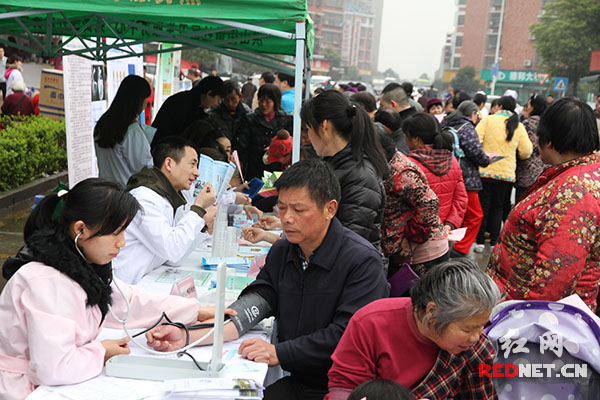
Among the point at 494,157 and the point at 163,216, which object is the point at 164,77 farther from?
the point at 163,216

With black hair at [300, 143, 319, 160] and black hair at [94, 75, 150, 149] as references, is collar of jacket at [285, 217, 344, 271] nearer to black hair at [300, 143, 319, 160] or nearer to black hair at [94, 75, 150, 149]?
black hair at [300, 143, 319, 160]

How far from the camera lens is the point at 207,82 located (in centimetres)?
581

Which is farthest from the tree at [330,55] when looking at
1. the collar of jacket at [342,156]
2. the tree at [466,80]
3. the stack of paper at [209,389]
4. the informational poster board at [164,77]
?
the stack of paper at [209,389]

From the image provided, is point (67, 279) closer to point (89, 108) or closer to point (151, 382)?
point (151, 382)

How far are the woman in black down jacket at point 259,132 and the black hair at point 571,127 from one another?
14.4 ft

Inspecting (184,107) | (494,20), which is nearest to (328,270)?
(184,107)

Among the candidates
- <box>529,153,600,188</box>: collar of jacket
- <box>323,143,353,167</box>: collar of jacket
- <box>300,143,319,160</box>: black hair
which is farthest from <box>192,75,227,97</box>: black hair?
<box>529,153,600,188</box>: collar of jacket

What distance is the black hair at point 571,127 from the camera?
2.41 meters

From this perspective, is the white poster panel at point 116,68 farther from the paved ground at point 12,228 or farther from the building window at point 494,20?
the building window at point 494,20

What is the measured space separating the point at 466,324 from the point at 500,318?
377 millimetres

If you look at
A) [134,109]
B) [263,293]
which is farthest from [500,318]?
[134,109]

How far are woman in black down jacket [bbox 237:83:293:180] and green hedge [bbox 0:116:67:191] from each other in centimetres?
338

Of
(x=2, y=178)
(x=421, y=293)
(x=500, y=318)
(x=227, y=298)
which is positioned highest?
(x=421, y=293)

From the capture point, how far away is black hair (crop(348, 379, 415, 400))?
5.80 feet
